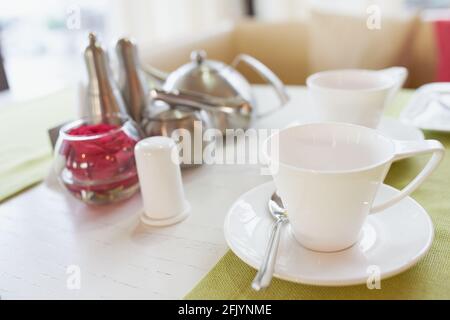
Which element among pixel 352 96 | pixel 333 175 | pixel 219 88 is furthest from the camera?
pixel 219 88

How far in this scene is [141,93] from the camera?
0.70 metres

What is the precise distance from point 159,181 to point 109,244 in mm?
86

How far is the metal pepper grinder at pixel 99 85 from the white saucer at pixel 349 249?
10.7 inches

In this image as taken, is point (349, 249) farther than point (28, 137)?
No

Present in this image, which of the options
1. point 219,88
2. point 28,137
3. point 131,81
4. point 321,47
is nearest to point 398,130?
point 219,88

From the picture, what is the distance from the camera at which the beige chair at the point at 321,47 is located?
1286 mm

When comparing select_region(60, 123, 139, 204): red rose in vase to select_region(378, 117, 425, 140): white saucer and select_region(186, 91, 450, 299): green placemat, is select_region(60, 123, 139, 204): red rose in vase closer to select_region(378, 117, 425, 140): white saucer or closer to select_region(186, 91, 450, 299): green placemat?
select_region(186, 91, 450, 299): green placemat

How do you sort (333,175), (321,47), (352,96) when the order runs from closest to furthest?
(333,175), (352,96), (321,47)

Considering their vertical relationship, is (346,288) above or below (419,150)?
below

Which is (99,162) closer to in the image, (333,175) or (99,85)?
A: (99,85)

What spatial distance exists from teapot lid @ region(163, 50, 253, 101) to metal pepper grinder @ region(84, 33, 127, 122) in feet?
0.36

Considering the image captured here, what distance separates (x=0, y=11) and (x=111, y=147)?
5.33ft

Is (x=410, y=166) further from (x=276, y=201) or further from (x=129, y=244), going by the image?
(x=129, y=244)

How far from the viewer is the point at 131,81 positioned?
2.28 feet
